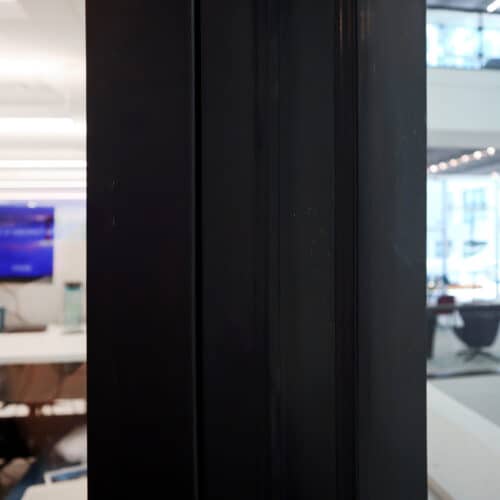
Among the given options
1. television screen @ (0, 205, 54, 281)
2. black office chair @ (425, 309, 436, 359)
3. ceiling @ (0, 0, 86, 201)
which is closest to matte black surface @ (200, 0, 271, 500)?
black office chair @ (425, 309, 436, 359)

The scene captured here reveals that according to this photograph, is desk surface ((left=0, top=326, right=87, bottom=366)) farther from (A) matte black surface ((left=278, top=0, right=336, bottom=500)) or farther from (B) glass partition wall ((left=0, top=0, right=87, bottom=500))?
(A) matte black surface ((left=278, top=0, right=336, bottom=500))

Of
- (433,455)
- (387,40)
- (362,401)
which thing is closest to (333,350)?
(362,401)

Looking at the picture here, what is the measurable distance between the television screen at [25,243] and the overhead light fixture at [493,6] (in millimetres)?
1688

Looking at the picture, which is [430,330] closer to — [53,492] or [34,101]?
[53,492]

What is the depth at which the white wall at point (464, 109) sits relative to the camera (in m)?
0.41

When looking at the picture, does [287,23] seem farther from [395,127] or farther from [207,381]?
[207,381]

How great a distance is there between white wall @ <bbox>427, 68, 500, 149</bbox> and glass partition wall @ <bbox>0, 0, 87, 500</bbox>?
960 mm

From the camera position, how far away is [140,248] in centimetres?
32

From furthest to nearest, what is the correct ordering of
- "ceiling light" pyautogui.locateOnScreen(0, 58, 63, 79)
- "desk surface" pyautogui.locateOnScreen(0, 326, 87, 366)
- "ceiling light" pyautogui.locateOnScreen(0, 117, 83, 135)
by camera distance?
"desk surface" pyautogui.locateOnScreen(0, 326, 87, 366) < "ceiling light" pyautogui.locateOnScreen(0, 117, 83, 135) < "ceiling light" pyautogui.locateOnScreen(0, 58, 63, 79)

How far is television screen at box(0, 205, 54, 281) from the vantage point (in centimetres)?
188

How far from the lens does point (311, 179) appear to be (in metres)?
0.35

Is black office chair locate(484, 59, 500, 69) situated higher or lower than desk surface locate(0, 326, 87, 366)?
higher

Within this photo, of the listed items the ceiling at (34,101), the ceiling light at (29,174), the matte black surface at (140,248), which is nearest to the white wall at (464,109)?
the matte black surface at (140,248)

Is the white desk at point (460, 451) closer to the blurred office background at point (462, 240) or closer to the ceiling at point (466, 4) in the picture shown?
the blurred office background at point (462, 240)
